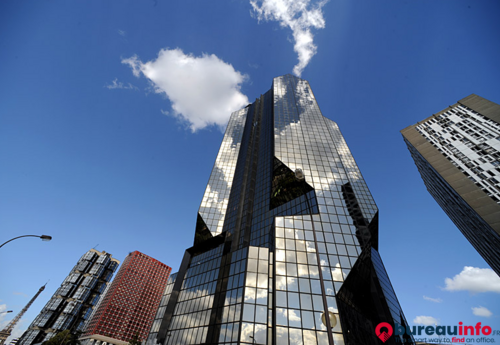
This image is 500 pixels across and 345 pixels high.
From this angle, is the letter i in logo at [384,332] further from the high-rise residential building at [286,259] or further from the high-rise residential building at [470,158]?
the high-rise residential building at [470,158]

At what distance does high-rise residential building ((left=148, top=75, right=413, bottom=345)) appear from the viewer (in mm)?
26094

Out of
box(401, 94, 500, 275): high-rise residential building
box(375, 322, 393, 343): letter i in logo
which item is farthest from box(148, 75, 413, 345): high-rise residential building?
box(401, 94, 500, 275): high-rise residential building

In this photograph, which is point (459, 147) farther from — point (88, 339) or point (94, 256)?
point (94, 256)

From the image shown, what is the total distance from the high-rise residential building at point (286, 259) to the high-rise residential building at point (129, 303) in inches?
4803

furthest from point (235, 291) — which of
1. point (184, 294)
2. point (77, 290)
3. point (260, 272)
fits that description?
point (77, 290)

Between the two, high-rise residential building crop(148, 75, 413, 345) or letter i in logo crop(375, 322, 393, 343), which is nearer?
high-rise residential building crop(148, 75, 413, 345)

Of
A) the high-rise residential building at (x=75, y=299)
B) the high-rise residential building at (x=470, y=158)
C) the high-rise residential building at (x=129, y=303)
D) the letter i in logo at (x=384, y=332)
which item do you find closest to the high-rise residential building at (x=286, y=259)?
the letter i in logo at (x=384, y=332)

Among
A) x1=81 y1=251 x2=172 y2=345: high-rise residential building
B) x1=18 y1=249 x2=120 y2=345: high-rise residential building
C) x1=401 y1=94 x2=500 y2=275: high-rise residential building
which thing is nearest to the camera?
x1=401 y1=94 x2=500 y2=275: high-rise residential building

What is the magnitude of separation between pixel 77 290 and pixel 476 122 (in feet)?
693

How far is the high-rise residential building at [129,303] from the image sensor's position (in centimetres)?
13362

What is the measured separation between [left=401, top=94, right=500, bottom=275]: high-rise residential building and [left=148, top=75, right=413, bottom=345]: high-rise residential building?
2304 centimetres

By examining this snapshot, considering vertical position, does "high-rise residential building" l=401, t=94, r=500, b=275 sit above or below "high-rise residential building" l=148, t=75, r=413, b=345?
above

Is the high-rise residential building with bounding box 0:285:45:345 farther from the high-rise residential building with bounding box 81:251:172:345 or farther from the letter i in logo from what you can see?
the letter i in logo

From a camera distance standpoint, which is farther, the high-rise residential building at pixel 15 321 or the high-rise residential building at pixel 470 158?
the high-rise residential building at pixel 15 321
